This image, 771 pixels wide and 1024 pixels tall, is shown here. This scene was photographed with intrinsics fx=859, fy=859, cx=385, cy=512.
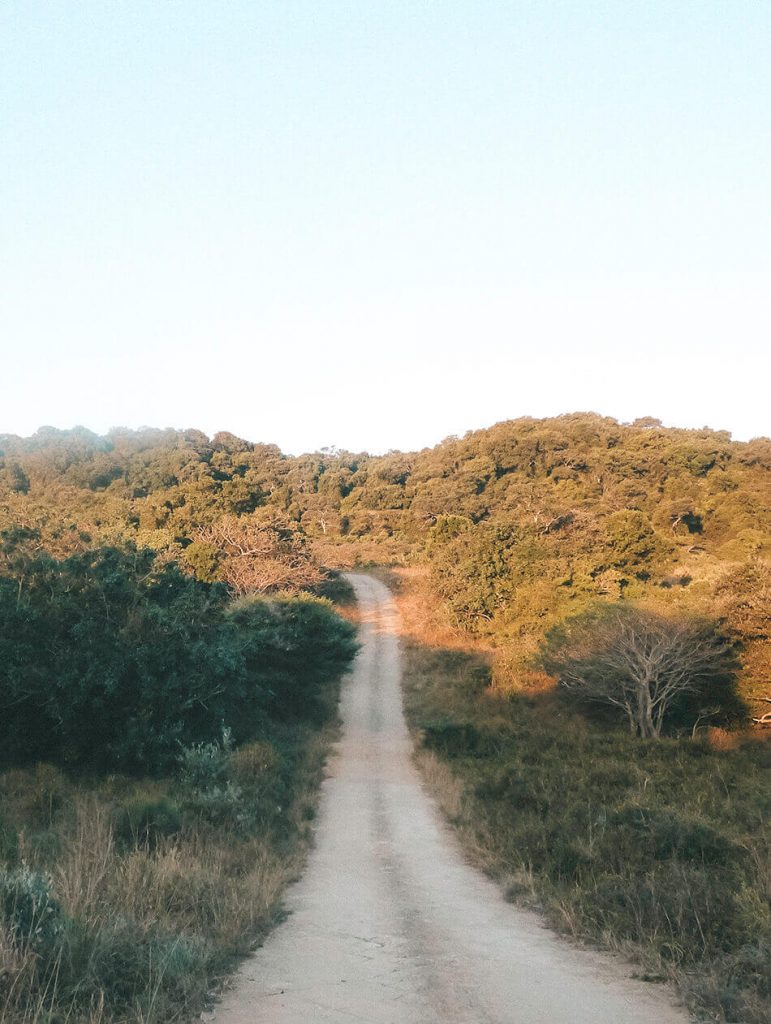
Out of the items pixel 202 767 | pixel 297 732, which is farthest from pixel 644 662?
pixel 202 767

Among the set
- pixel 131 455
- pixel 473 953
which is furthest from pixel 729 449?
pixel 473 953

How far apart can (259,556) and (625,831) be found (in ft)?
90.0

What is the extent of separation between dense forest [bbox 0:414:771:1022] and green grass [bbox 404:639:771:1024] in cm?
5

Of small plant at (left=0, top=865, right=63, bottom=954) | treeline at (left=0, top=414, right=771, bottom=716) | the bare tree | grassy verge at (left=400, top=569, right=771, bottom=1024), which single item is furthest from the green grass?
the bare tree

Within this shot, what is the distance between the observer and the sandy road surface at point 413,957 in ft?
22.1

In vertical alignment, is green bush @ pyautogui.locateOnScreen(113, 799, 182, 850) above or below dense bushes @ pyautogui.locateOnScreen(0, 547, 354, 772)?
below

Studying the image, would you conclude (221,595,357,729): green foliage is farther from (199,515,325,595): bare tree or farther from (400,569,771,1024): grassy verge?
(199,515,325,595): bare tree

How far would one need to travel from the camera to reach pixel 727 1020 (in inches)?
257

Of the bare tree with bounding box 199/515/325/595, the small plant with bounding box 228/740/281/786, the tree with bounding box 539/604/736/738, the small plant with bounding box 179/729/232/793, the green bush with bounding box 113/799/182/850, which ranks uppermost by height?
the bare tree with bounding box 199/515/325/595

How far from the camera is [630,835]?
11984mm

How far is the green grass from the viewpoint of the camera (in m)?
7.96

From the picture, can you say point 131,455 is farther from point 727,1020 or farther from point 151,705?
point 727,1020

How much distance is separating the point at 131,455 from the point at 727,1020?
8552 cm

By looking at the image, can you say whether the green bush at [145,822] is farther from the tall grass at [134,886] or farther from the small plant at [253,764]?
the small plant at [253,764]
